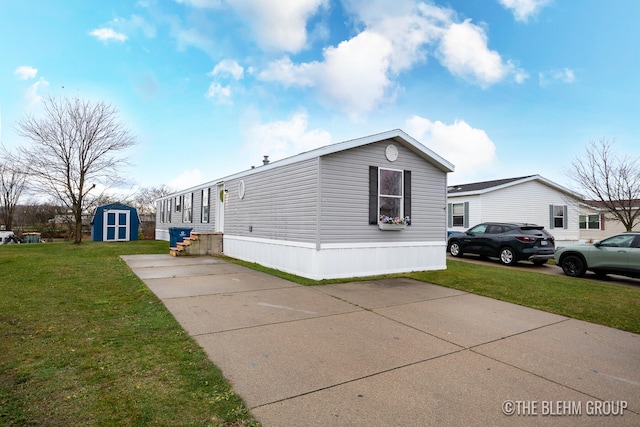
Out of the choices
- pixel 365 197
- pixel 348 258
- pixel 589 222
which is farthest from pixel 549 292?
pixel 589 222

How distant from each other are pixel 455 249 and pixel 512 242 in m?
2.59

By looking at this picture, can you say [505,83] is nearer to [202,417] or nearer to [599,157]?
[599,157]

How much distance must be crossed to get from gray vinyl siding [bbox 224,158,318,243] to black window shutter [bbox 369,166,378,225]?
1562 millimetres

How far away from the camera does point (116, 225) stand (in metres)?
21.4

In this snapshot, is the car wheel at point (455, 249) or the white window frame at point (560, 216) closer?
the car wheel at point (455, 249)

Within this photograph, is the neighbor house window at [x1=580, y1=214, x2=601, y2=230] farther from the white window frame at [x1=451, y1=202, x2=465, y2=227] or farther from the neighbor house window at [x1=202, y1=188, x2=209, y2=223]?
the neighbor house window at [x1=202, y1=188, x2=209, y2=223]

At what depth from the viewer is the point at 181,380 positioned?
2910 millimetres

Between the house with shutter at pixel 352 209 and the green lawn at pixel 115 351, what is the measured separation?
8.00 ft

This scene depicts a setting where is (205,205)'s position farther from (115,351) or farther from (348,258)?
(115,351)

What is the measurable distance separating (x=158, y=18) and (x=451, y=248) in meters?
13.4

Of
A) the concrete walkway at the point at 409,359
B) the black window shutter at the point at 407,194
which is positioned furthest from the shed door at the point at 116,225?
the black window shutter at the point at 407,194

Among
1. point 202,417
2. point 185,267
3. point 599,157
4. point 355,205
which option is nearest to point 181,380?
point 202,417

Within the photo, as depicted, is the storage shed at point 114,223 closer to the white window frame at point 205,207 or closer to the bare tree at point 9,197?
the white window frame at point 205,207

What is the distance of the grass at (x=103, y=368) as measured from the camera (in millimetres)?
2371
